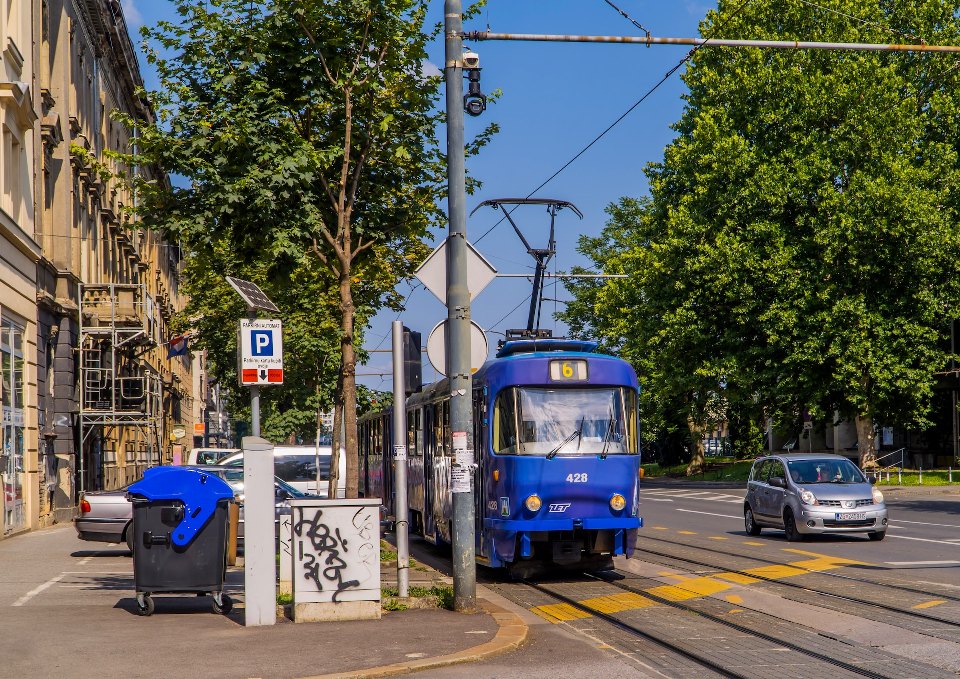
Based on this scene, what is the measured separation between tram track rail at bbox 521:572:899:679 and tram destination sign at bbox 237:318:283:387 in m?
3.82

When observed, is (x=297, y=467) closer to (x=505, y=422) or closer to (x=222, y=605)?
(x=505, y=422)

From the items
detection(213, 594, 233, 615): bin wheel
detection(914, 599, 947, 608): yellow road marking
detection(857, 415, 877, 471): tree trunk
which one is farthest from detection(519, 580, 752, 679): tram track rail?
detection(857, 415, 877, 471): tree trunk

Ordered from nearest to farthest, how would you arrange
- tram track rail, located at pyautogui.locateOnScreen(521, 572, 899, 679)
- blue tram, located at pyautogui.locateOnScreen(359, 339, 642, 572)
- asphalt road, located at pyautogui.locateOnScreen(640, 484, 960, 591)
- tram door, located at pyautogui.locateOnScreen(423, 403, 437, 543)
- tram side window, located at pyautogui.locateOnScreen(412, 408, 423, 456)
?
1. tram track rail, located at pyautogui.locateOnScreen(521, 572, 899, 679)
2. blue tram, located at pyautogui.locateOnScreen(359, 339, 642, 572)
3. asphalt road, located at pyautogui.locateOnScreen(640, 484, 960, 591)
4. tram door, located at pyautogui.locateOnScreen(423, 403, 437, 543)
5. tram side window, located at pyautogui.locateOnScreen(412, 408, 423, 456)

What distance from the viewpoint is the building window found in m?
24.7

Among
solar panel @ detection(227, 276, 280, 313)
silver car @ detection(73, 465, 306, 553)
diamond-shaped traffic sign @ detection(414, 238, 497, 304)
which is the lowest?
silver car @ detection(73, 465, 306, 553)

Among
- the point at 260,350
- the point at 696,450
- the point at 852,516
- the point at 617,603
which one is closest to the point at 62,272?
the point at 852,516

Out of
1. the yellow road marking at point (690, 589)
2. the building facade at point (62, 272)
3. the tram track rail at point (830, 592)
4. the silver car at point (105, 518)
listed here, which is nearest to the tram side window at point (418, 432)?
the silver car at point (105, 518)

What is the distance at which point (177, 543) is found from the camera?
11992 mm

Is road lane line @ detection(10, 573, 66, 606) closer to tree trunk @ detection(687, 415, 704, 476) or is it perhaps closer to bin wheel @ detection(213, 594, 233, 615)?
bin wheel @ detection(213, 594, 233, 615)

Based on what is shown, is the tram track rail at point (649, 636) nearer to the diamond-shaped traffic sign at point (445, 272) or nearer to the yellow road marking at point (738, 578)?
the yellow road marking at point (738, 578)

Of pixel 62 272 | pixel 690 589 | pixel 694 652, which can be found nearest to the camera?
pixel 694 652

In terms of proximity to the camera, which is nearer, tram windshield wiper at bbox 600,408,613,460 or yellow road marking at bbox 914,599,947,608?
yellow road marking at bbox 914,599,947,608

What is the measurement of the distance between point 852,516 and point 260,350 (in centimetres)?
1299

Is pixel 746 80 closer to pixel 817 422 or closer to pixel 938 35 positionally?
pixel 938 35
